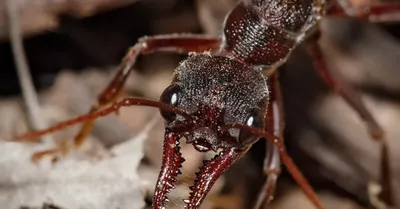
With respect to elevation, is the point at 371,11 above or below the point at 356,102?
above

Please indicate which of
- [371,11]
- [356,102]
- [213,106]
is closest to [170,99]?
[213,106]

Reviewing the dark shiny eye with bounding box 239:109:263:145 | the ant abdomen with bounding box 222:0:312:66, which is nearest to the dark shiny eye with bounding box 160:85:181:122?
the dark shiny eye with bounding box 239:109:263:145

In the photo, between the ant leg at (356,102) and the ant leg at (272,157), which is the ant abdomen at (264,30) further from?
the ant leg at (356,102)

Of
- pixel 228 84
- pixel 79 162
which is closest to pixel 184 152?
pixel 228 84

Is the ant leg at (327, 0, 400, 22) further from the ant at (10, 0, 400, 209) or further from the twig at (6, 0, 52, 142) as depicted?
the twig at (6, 0, 52, 142)

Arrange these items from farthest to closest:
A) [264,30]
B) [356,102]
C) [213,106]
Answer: [356,102]
[264,30]
[213,106]

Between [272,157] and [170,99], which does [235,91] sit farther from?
[272,157]

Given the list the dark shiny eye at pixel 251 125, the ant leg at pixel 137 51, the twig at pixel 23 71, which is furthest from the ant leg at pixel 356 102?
the twig at pixel 23 71
